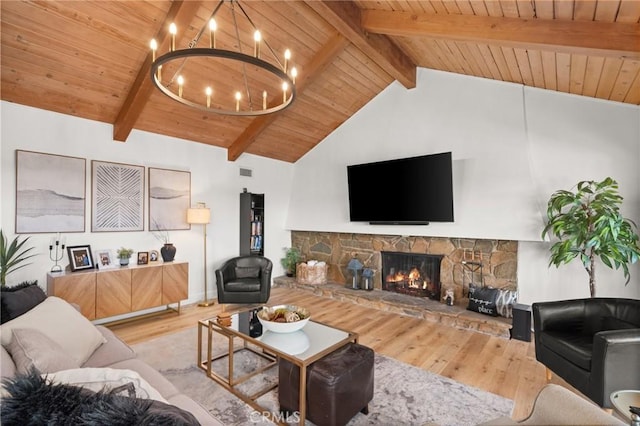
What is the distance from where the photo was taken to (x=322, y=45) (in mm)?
3916

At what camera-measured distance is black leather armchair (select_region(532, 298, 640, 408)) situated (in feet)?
6.41

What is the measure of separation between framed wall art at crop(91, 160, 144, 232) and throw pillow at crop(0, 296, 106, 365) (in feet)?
7.41

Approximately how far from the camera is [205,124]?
4.65 m

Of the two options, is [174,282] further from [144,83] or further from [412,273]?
[412,273]

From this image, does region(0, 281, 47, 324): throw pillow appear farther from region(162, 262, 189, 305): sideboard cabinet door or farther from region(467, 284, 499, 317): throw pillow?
region(467, 284, 499, 317): throw pillow

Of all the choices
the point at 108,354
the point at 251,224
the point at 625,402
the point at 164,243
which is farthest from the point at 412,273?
the point at 108,354

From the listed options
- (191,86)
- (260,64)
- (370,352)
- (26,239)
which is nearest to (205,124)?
(191,86)

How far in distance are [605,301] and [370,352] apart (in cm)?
212

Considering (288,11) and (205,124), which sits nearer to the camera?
(288,11)

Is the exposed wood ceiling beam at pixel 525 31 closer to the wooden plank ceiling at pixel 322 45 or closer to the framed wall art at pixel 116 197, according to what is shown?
the wooden plank ceiling at pixel 322 45

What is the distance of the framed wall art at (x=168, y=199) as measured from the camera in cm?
446

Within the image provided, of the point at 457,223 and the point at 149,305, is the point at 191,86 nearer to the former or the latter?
the point at 149,305

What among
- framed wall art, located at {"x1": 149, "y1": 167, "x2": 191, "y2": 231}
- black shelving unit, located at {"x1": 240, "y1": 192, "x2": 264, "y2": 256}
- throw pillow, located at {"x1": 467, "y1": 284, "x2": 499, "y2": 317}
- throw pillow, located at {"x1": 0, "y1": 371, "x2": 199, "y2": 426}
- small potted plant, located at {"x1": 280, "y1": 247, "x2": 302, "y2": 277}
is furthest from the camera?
small potted plant, located at {"x1": 280, "y1": 247, "x2": 302, "y2": 277}

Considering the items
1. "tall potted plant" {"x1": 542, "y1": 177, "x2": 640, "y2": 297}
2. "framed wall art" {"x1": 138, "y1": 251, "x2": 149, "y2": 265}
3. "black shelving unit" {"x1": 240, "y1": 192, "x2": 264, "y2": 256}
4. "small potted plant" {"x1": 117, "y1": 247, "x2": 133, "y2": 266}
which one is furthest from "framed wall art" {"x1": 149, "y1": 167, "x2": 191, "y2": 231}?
"tall potted plant" {"x1": 542, "y1": 177, "x2": 640, "y2": 297}
